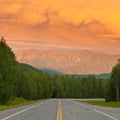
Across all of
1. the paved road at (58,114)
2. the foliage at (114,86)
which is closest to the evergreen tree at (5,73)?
the paved road at (58,114)

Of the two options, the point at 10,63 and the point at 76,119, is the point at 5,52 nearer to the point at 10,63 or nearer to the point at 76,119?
the point at 10,63

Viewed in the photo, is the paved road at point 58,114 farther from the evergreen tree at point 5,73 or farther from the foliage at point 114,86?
the foliage at point 114,86

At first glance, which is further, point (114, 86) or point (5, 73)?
point (114, 86)

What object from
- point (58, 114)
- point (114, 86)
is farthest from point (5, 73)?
point (114, 86)

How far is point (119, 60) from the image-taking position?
148750 millimetres

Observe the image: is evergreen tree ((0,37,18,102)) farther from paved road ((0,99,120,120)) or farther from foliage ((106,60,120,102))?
foliage ((106,60,120,102))

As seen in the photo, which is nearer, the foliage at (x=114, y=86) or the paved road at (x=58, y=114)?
the paved road at (x=58, y=114)

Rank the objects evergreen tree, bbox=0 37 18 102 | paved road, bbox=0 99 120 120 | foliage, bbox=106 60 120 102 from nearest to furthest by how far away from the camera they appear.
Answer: paved road, bbox=0 99 120 120, evergreen tree, bbox=0 37 18 102, foliage, bbox=106 60 120 102

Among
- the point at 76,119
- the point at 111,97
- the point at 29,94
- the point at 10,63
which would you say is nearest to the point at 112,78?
the point at 111,97

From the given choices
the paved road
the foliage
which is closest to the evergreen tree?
the paved road

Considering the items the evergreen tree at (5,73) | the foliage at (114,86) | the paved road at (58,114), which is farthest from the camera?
the foliage at (114,86)

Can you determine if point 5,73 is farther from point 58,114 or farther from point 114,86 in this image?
point 114,86

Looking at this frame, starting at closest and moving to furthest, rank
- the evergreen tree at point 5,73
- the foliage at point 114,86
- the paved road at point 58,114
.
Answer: the paved road at point 58,114, the evergreen tree at point 5,73, the foliage at point 114,86

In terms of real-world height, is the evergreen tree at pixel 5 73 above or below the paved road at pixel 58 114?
above
